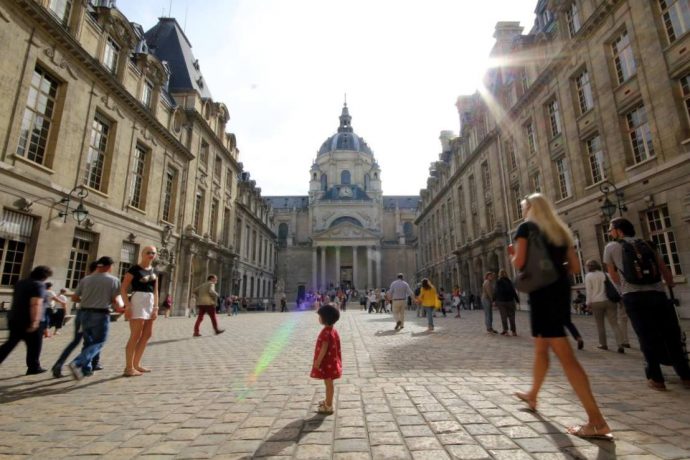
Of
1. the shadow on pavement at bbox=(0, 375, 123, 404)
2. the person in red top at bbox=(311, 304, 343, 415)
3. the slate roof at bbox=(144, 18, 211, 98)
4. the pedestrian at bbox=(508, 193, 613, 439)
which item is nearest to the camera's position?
the pedestrian at bbox=(508, 193, 613, 439)

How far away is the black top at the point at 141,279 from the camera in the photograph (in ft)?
17.8

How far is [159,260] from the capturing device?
61.0 ft

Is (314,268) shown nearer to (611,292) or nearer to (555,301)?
(611,292)

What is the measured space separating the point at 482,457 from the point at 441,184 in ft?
122

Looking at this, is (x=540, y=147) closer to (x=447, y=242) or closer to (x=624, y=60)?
(x=624, y=60)

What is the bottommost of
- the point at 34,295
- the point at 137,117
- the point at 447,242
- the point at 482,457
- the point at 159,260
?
the point at 482,457

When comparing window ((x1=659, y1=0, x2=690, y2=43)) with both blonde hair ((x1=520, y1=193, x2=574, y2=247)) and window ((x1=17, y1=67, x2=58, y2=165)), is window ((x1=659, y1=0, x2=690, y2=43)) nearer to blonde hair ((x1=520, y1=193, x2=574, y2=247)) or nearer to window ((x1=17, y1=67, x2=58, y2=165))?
blonde hair ((x1=520, y1=193, x2=574, y2=247))

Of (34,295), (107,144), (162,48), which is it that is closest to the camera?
(34,295)

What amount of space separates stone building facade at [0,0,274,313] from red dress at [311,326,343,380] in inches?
487

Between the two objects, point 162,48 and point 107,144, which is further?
point 162,48

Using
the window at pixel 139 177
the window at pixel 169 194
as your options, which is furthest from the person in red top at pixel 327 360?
the window at pixel 169 194

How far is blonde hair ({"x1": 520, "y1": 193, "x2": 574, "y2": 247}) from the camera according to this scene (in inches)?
115

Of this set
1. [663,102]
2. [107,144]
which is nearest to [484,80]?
[663,102]

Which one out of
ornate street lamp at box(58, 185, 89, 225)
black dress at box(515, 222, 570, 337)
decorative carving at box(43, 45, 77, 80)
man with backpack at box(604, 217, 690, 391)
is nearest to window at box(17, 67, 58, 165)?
decorative carving at box(43, 45, 77, 80)
